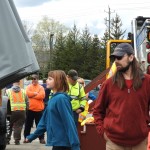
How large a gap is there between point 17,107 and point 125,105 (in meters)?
8.40

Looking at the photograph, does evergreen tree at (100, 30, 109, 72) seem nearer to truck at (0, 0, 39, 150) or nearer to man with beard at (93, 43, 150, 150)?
man with beard at (93, 43, 150, 150)

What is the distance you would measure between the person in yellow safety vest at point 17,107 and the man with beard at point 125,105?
26.2ft

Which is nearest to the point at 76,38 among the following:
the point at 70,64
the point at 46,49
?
the point at 70,64

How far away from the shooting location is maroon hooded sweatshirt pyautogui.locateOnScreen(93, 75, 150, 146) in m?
5.66

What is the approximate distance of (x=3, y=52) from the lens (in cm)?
433

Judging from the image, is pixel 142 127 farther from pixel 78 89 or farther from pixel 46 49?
pixel 46 49

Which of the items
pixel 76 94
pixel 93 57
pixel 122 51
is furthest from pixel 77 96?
pixel 93 57

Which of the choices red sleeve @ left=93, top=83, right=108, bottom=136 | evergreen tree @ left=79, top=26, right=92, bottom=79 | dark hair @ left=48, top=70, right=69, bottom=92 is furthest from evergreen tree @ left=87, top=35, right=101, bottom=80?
red sleeve @ left=93, top=83, right=108, bottom=136

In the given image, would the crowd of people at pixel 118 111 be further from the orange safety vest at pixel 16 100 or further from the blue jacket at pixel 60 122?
the orange safety vest at pixel 16 100

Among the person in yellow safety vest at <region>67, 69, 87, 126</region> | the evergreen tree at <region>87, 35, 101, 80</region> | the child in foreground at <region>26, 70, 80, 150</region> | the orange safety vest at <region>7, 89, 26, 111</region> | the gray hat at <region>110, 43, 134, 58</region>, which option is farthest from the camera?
the evergreen tree at <region>87, 35, 101, 80</region>

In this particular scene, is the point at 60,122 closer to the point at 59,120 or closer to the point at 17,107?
the point at 59,120

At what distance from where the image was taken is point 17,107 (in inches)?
543

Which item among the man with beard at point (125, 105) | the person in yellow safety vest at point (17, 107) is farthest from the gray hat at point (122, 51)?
the person in yellow safety vest at point (17, 107)

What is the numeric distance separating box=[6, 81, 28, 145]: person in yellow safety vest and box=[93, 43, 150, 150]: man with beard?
7.99 m
